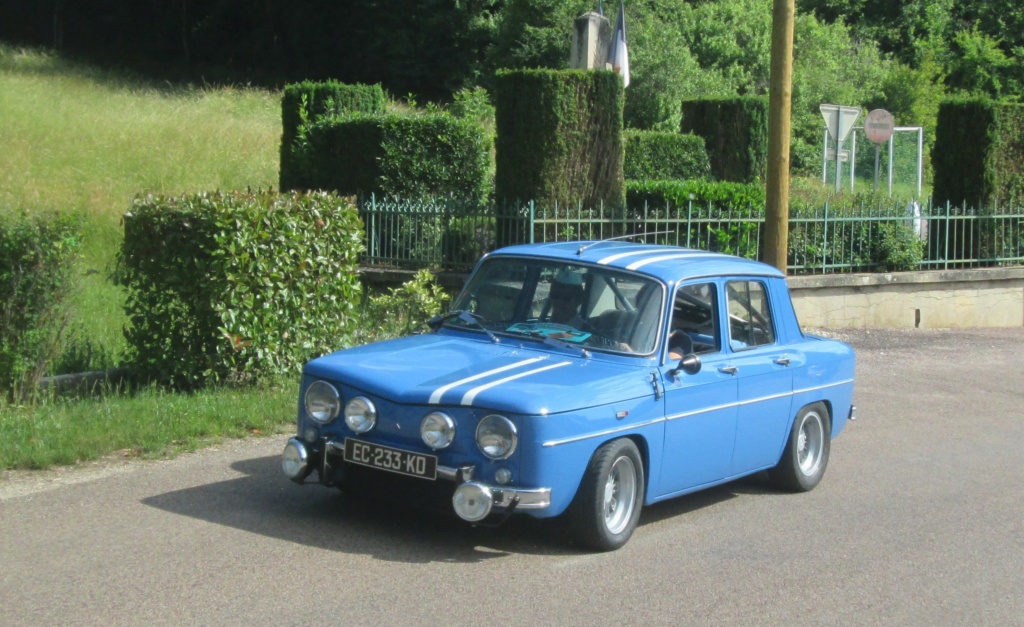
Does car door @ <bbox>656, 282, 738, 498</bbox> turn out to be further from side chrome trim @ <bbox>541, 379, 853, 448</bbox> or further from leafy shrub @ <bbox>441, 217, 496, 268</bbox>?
leafy shrub @ <bbox>441, 217, 496, 268</bbox>

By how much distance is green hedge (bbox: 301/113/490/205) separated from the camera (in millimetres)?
16328

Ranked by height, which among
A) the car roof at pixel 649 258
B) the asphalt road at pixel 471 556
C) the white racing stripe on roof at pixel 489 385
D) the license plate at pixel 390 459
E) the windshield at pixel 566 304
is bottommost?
the asphalt road at pixel 471 556

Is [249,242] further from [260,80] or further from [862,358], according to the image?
[260,80]

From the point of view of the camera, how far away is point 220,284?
9.35 meters

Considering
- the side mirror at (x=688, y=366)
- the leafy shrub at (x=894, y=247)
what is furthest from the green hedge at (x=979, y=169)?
the side mirror at (x=688, y=366)

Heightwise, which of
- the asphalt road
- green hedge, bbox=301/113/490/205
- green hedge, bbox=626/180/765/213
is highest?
green hedge, bbox=301/113/490/205

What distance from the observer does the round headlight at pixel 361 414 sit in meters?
6.09

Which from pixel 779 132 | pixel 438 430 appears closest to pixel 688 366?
pixel 438 430

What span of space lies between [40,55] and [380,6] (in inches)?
528

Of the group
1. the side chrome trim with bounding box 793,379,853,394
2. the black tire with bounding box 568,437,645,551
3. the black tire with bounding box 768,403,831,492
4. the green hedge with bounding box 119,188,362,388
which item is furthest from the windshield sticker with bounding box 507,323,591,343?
the green hedge with bounding box 119,188,362,388

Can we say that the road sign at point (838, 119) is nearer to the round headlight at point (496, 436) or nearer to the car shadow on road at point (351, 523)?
the car shadow on road at point (351, 523)

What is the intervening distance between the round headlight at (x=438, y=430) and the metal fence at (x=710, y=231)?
24.7ft

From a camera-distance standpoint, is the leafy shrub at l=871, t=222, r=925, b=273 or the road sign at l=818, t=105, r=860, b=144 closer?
the leafy shrub at l=871, t=222, r=925, b=273

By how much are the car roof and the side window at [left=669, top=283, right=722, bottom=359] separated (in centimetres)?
10
